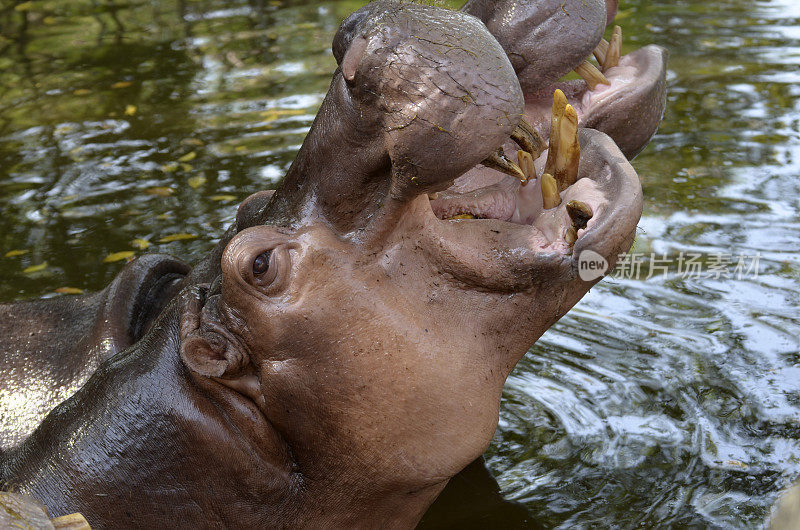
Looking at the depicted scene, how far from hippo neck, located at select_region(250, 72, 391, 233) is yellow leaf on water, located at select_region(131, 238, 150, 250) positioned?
3434mm

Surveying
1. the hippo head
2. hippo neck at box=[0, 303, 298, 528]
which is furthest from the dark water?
hippo neck at box=[0, 303, 298, 528]

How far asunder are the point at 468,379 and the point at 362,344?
291 mm

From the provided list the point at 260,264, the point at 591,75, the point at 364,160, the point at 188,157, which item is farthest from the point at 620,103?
the point at 188,157

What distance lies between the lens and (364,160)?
2400mm

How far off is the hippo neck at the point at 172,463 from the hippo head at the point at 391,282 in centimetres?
7

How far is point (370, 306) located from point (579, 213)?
54 centimetres

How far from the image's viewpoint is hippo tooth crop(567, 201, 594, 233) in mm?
2412

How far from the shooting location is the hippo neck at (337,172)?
2.37 meters

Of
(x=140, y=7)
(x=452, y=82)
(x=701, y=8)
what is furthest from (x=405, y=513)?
(x=140, y=7)

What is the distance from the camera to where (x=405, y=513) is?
2.92 m

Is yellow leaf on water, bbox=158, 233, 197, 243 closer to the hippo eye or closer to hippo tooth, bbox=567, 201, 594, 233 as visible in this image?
the hippo eye

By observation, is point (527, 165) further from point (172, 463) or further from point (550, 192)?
point (172, 463)

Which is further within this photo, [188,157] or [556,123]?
[188,157]

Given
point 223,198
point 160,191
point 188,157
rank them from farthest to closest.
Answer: point 188,157
point 160,191
point 223,198
